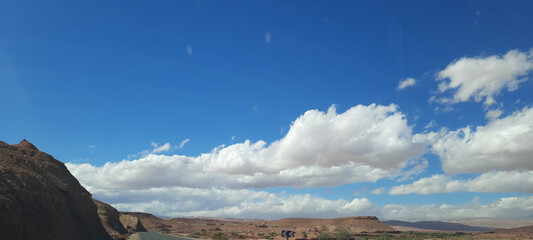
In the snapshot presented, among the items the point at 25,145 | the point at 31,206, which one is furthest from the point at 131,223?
the point at 31,206

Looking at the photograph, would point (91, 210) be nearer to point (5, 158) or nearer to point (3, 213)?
point (5, 158)

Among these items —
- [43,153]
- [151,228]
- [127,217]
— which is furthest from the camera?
[151,228]

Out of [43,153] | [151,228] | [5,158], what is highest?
[43,153]

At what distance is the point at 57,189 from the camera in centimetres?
3897

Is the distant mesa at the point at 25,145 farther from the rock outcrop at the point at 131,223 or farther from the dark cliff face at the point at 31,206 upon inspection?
the rock outcrop at the point at 131,223

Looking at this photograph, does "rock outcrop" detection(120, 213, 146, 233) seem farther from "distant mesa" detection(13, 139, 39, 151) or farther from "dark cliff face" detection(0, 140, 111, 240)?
"dark cliff face" detection(0, 140, 111, 240)

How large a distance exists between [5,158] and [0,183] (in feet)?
38.2

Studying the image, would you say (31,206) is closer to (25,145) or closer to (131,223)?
(25,145)

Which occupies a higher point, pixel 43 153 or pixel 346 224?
pixel 43 153

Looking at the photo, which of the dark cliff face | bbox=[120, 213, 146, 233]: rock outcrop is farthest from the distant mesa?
bbox=[120, 213, 146, 233]: rock outcrop

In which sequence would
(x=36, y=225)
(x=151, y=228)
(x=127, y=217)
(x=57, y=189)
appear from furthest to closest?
(x=151, y=228), (x=127, y=217), (x=57, y=189), (x=36, y=225)

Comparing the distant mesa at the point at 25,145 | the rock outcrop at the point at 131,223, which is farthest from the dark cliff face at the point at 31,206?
the rock outcrop at the point at 131,223

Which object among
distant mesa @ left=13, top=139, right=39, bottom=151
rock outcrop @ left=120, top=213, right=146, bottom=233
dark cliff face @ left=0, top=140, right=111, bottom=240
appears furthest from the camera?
rock outcrop @ left=120, top=213, right=146, bottom=233

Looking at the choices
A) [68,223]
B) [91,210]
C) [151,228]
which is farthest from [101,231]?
[151,228]
